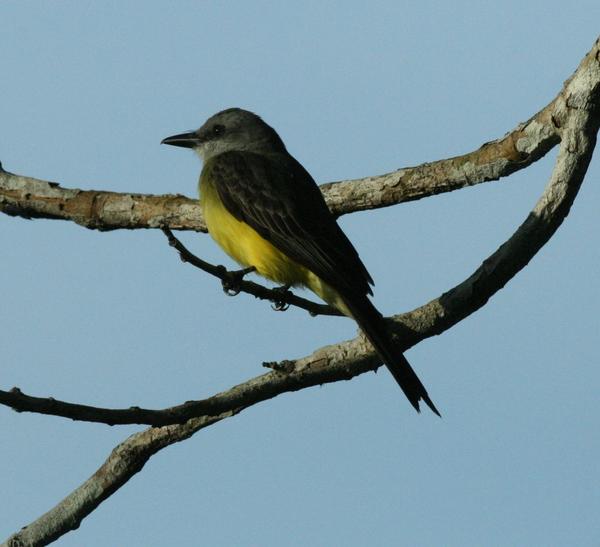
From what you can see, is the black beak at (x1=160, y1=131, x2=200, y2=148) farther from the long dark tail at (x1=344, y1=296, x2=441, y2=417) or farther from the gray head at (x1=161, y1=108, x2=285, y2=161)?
the long dark tail at (x1=344, y1=296, x2=441, y2=417)

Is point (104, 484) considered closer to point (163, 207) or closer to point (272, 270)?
point (272, 270)

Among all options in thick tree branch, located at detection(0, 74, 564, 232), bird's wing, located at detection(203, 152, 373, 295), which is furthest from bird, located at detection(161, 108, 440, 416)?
thick tree branch, located at detection(0, 74, 564, 232)

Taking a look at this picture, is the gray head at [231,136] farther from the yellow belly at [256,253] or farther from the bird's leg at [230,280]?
the bird's leg at [230,280]

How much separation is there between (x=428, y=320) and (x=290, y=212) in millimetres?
1807

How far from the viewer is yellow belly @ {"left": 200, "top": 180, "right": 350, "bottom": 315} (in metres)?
7.48

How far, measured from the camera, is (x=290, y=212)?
7.81 m

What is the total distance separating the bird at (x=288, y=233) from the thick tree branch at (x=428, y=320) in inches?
9.9

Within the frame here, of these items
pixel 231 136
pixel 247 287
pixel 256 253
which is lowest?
pixel 247 287

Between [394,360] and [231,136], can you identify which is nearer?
[394,360]

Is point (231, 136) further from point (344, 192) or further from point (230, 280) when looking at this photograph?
point (230, 280)

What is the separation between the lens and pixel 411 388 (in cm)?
645

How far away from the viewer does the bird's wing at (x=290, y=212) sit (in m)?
7.40

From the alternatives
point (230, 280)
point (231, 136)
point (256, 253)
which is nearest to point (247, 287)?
point (230, 280)

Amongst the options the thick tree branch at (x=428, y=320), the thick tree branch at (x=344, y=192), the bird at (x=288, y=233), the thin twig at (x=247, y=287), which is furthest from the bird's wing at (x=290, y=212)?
the thick tree branch at (x=428, y=320)
